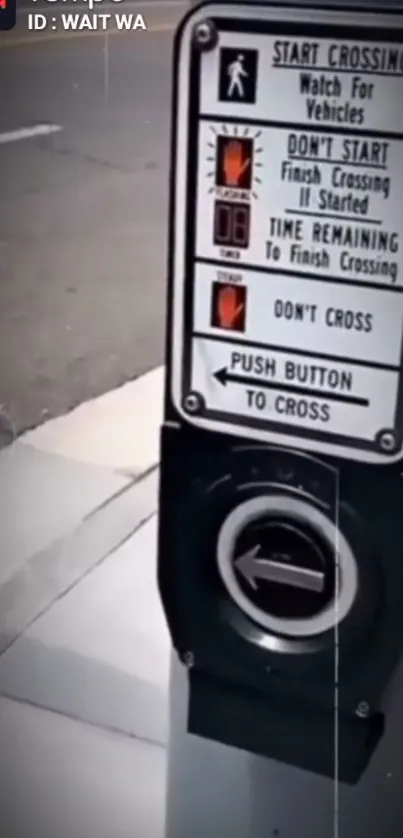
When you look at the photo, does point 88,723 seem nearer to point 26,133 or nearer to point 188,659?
point 188,659

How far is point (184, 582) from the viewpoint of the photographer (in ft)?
2.44

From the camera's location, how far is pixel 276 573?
0.71m

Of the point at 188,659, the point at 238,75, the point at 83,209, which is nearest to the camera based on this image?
the point at 238,75

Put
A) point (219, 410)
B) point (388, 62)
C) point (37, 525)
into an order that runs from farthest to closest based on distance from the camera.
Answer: point (37, 525) → point (219, 410) → point (388, 62)

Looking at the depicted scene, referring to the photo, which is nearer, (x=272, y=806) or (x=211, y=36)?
(x=211, y=36)

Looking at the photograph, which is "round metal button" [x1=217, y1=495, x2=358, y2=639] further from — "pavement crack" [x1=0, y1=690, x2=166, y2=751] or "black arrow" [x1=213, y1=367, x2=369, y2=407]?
"pavement crack" [x1=0, y1=690, x2=166, y2=751]

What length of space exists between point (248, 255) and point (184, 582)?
0.68 ft

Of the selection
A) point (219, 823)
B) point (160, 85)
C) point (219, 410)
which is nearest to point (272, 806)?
A: point (219, 823)

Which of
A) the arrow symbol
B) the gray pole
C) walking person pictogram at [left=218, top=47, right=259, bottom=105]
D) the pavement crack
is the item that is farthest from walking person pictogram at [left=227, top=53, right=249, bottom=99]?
the pavement crack

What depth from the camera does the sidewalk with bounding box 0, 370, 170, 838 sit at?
97 cm

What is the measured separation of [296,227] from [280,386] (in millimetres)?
90

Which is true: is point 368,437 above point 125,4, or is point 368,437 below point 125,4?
below

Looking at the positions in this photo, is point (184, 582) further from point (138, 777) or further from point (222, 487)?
point (138, 777)

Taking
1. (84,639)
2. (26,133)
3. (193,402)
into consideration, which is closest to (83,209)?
(26,133)
